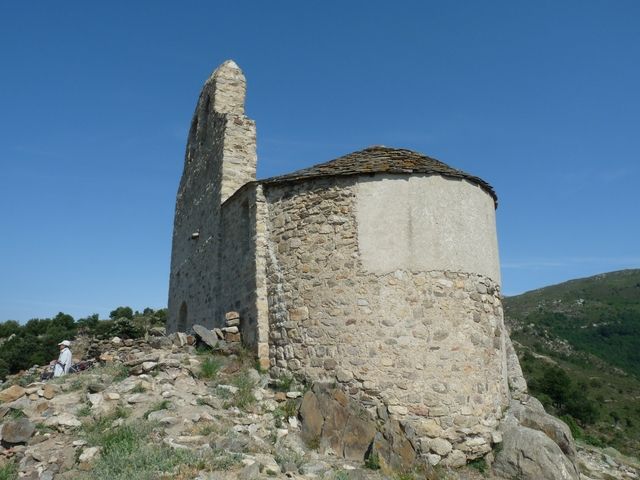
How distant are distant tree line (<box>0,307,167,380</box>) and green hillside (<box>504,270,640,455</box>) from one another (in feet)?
84.1

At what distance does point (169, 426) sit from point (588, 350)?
73.5 metres

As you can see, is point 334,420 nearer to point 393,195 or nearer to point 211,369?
point 211,369

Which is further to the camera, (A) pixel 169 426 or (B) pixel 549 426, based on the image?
(B) pixel 549 426

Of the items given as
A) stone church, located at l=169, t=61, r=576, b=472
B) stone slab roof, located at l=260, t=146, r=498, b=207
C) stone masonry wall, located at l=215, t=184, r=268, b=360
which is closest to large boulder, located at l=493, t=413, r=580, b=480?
stone church, located at l=169, t=61, r=576, b=472

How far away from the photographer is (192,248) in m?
15.6

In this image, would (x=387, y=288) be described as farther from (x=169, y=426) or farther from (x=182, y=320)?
(x=182, y=320)

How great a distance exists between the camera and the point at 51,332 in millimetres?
36125

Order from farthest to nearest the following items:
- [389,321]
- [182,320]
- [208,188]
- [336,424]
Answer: [182,320] < [208,188] < [389,321] < [336,424]

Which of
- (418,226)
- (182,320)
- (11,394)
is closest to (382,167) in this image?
(418,226)

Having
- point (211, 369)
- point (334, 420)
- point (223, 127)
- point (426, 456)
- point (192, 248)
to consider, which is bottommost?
point (426, 456)

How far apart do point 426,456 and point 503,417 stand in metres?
2.25

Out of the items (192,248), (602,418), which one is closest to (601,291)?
(602,418)

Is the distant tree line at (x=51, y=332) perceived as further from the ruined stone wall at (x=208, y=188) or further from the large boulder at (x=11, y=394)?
the large boulder at (x=11, y=394)

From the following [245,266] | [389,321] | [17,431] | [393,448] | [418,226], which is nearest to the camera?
[17,431]
